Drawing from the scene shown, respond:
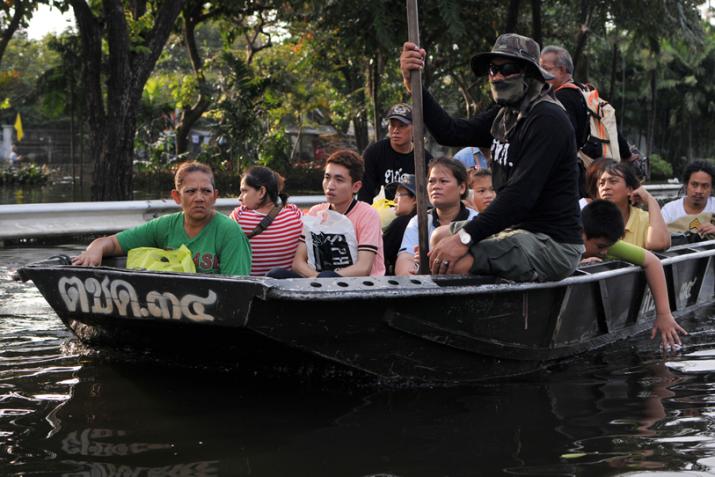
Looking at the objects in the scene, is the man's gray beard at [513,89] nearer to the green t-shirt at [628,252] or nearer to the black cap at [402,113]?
the green t-shirt at [628,252]

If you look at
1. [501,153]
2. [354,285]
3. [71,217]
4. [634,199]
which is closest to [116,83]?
[71,217]

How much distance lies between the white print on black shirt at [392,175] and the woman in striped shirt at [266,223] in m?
1.57

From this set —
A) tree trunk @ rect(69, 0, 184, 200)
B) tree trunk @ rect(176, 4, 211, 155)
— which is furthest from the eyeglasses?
tree trunk @ rect(176, 4, 211, 155)

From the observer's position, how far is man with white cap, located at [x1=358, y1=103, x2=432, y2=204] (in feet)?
25.3

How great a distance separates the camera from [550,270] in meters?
5.41

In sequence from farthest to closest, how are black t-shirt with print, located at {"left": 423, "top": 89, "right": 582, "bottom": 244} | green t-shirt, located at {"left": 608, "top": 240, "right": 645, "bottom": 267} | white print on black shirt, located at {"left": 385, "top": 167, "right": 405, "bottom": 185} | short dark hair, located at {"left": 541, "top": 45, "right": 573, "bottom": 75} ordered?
1. white print on black shirt, located at {"left": 385, "top": 167, "right": 405, "bottom": 185}
2. short dark hair, located at {"left": 541, "top": 45, "right": 573, "bottom": 75}
3. green t-shirt, located at {"left": 608, "top": 240, "right": 645, "bottom": 267}
4. black t-shirt with print, located at {"left": 423, "top": 89, "right": 582, "bottom": 244}

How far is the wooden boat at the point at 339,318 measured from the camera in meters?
4.69

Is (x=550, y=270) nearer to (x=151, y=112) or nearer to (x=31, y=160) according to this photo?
(x=151, y=112)

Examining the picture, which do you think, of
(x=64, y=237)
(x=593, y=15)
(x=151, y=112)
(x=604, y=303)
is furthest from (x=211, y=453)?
(x=151, y=112)

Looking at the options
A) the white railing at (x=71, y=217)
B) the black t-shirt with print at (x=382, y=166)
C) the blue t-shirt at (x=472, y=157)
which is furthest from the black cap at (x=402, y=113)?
the white railing at (x=71, y=217)

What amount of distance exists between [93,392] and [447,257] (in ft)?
6.20

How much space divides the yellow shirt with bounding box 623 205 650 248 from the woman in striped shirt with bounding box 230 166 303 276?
7.86ft

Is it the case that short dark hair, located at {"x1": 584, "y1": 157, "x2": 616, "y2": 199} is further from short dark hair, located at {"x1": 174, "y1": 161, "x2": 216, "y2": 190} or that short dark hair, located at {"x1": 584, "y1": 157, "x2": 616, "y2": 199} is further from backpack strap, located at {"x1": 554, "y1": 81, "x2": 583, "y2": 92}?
short dark hair, located at {"x1": 174, "y1": 161, "x2": 216, "y2": 190}

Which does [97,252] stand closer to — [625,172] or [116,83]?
[625,172]
